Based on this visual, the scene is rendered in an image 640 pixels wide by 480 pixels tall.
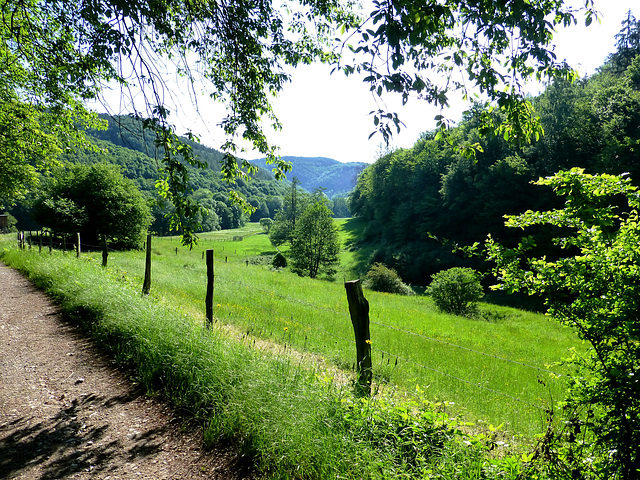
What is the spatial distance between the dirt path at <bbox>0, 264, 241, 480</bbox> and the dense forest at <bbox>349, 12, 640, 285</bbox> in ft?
71.2

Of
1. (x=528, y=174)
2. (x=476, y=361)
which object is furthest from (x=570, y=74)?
(x=528, y=174)

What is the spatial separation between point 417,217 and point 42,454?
51.8 meters

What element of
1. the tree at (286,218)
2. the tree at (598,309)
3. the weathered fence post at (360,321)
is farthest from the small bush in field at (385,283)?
the tree at (286,218)

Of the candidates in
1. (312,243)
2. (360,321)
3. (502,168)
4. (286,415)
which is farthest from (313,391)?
(502,168)

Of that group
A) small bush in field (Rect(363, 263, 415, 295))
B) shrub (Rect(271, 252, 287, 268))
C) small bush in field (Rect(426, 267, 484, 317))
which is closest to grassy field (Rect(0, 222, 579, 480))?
small bush in field (Rect(426, 267, 484, 317))

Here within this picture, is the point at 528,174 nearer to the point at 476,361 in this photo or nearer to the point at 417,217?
the point at 417,217

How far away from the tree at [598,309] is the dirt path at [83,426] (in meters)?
2.95

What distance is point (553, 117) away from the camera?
35281mm

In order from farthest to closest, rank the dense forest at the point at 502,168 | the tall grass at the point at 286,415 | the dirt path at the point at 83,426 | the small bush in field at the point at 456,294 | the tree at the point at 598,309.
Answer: the dense forest at the point at 502,168 < the small bush in field at the point at 456,294 < the dirt path at the point at 83,426 < the tall grass at the point at 286,415 < the tree at the point at 598,309

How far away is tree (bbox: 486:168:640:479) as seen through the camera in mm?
2217

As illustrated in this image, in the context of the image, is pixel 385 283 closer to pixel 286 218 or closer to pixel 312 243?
pixel 312 243

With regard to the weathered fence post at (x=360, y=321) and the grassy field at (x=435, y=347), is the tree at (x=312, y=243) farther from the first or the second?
the weathered fence post at (x=360, y=321)

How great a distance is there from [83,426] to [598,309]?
18.4 ft

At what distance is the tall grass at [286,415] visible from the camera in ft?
9.07
